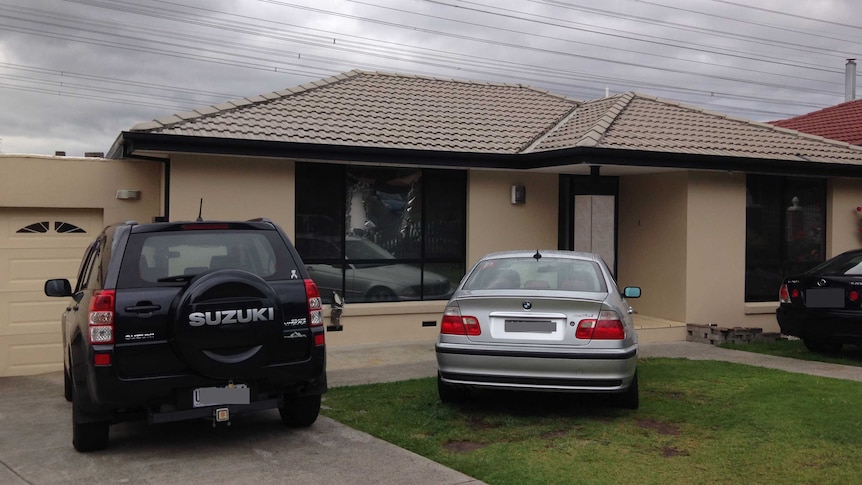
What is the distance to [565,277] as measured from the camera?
766cm

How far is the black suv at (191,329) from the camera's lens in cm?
576

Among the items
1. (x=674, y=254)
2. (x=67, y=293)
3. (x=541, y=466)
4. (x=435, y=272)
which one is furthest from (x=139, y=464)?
(x=674, y=254)

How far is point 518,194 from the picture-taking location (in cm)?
1311

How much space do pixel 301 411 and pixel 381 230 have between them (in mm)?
5740

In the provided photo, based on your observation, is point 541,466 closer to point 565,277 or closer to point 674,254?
point 565,277

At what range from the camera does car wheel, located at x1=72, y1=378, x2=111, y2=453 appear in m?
5.97

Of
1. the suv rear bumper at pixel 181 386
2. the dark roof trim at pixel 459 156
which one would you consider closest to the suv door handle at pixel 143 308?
the suv rear bumper at pixel 181 386

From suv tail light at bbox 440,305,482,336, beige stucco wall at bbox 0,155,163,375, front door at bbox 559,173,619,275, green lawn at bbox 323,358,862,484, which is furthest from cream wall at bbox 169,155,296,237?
suv tail light at bbox 440,305,482,336

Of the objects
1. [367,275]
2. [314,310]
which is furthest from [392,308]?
[314,310]

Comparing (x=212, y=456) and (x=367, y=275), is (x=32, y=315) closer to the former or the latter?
(x=367, y=275)

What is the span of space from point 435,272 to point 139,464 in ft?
24.0

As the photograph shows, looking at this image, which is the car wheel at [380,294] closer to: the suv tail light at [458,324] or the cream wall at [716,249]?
the cream wall at [716,249]

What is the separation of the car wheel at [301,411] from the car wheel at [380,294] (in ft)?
17.5

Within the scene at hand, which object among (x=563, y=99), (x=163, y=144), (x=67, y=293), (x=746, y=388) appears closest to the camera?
(x=67, y=293)
